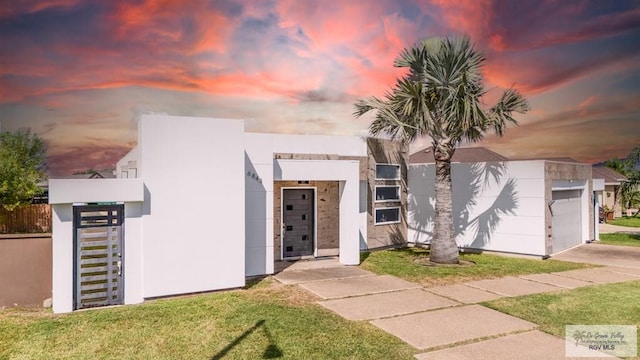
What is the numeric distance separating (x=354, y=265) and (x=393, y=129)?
4465mm

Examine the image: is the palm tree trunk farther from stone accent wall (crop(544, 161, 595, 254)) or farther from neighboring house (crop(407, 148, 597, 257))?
stone accent wall (crop(544, 161, 595, 254))

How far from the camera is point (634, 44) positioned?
124 ft

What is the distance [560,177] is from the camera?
15.9 m

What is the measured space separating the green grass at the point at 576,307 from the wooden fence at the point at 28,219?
69.7 feet

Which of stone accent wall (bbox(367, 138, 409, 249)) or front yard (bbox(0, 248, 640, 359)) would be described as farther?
stone accent wall (bbox(367, 138, 409, 249))

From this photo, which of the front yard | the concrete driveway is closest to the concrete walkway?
the concrete driveway

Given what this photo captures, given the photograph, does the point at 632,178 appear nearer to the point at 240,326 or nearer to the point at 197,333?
the point at 240,326

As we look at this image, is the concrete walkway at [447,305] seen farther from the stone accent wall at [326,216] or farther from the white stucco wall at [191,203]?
the white stucco wall at [191,203]

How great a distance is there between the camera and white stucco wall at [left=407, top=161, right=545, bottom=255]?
1486 cm

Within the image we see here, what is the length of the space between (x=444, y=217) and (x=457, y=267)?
1.60 metres

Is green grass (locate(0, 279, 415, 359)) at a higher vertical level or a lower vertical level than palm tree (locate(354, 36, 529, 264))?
lower

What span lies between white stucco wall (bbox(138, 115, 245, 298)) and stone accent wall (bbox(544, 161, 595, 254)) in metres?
10.9

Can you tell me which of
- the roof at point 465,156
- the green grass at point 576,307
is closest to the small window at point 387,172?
the green grass at point 576,307

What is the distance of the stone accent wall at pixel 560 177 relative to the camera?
14742 millimetres
